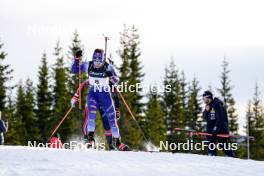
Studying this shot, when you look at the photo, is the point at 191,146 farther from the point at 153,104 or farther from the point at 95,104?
the point at 95,104

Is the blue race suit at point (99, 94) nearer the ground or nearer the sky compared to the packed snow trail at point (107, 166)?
nearer the sky

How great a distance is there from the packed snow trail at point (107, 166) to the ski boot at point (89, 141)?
3.65 m

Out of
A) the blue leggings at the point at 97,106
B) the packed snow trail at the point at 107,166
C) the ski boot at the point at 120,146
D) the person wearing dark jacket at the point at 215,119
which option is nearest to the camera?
the packed snow trail at the point at 107,166

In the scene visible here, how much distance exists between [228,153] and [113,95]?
318 cm

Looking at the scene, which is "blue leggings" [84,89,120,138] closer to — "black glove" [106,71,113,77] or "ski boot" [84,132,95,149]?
"ski boot" [84,132,95,149]

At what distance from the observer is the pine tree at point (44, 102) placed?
53.1 meters

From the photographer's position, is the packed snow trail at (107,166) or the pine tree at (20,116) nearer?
the packed snow trail at (107,166)

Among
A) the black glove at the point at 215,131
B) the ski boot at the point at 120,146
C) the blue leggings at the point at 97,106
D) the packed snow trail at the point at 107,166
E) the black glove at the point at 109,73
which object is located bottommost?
the packed snow trail at the point at 107,166

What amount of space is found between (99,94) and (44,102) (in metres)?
39.7

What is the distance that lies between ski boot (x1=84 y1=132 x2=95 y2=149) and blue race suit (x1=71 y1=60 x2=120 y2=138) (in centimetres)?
11

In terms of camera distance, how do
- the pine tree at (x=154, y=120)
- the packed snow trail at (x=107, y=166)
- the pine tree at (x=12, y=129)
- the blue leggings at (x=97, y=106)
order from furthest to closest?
the pine tree at (x=154, y=120), the pine tree at (x=12, y=129), the blue leggings at (x=97, y=106), the packed snow trail at (x=107, y=166)

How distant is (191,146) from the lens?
2283 inches

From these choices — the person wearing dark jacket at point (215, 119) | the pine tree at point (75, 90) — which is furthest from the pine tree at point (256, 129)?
the person wearing dark jacket at point (215, 119)

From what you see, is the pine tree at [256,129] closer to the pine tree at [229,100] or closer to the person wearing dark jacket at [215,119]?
the pine tree at [229,100]
